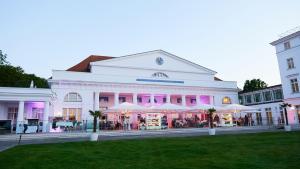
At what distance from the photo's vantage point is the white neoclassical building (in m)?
29.7

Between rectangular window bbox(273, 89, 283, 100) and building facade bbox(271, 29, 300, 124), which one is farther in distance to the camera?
rectangular window bbox(273, 89, 283, 100)

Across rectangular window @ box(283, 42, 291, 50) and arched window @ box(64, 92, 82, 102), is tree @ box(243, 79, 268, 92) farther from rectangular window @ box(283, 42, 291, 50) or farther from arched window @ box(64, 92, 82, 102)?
arched window @ box(64, 92, 82, 102)

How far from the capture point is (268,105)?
→ 114 ft

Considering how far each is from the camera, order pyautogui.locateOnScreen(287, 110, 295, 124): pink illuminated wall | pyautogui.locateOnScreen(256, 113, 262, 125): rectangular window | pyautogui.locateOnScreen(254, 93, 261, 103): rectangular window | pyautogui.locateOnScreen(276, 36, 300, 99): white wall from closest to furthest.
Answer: pyautogui.locateOnScreen(276, 36, 300, 99): white wall
pyautogui.locateOnScreen(287, 110, 295, 124): pink illuminated wall
pyautogui.locateOnScreen(256, 113, 262, 125): rectangular window
pyautogui.locateOnScreen(254, 93, 261, 103): rectangular window

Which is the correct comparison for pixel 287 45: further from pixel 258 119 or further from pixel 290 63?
pixel 258 119

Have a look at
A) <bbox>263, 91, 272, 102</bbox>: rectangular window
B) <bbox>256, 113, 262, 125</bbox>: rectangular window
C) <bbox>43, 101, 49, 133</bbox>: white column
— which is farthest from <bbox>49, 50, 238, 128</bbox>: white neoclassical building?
<bbox>263, 91, 272, 102</bbox>: rectangular window

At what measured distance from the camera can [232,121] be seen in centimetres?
3312

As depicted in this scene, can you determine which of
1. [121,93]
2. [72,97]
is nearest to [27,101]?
[72,97]

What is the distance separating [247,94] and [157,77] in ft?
53.1

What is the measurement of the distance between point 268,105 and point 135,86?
19057 mm

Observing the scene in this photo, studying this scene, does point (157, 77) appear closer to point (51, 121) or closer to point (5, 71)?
point (51, 121)

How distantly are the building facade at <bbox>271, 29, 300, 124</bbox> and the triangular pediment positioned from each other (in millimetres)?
10865

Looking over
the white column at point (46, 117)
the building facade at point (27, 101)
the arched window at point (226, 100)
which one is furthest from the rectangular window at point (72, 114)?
the arched window at point (226, 100)

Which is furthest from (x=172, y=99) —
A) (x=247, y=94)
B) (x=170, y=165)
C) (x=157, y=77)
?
(x=170, y=165)
